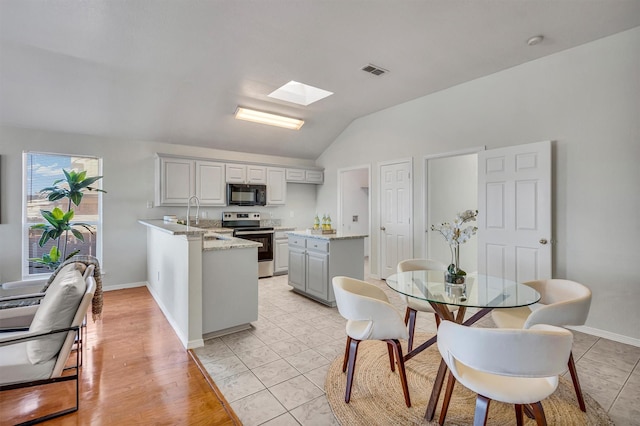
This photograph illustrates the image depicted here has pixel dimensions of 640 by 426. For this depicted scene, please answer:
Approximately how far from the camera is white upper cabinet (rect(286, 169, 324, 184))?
6.16 meters

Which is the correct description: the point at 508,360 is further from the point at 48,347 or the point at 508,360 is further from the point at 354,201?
the point at 354,201

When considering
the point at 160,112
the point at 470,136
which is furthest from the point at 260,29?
the point at 470,136

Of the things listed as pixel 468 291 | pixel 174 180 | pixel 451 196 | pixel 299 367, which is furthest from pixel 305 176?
pixel 468 291

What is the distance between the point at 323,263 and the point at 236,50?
8.36ft

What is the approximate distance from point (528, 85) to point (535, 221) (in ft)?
5.09

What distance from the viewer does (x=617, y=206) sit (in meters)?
2.91

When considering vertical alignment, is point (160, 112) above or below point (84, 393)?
above

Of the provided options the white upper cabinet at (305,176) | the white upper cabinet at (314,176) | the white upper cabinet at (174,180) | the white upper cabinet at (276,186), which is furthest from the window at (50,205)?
Result: the white upper cabinet at (314,176)

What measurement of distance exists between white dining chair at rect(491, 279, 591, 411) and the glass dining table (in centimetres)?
10

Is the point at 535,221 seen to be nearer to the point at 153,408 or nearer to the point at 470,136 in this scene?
the point at 470,136

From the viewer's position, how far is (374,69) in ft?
11.9

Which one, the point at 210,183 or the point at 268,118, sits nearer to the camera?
the point at 268,118

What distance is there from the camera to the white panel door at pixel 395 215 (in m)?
4.80

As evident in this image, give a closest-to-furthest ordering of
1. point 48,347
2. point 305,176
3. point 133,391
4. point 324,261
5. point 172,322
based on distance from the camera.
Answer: point 48,347 → point 133,391 → point 172,322 → point 324,261 → point 305,176
